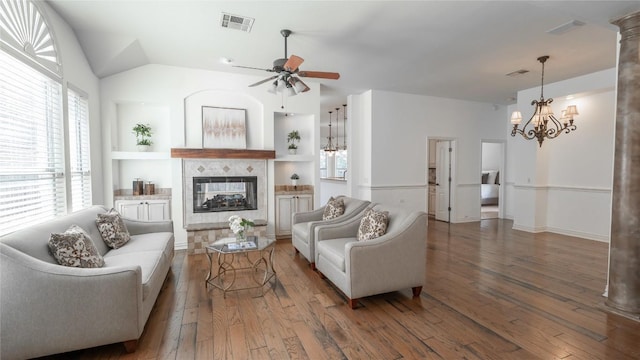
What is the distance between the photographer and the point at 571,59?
454 centimetres

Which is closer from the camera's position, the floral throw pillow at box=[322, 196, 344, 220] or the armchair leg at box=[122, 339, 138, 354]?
the armchair leg at box=[122, 339, 138, 354]

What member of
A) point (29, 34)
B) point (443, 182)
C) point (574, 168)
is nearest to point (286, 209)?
point (29, 34)

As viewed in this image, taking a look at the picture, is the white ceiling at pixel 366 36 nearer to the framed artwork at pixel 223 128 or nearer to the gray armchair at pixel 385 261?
the framed artwork at pixel 223 128

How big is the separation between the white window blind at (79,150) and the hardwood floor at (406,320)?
1539 mm

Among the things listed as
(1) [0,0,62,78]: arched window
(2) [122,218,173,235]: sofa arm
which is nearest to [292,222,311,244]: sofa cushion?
(2) [122,218,173,235]: sofa arm

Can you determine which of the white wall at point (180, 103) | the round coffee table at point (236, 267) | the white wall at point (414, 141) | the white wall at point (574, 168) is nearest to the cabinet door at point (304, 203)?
the white wall at point (180, 103)

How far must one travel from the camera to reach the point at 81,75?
12.9ft

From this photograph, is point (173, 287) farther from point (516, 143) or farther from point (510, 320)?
point (516, 143)

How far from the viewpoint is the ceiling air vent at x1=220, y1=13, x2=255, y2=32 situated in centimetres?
337

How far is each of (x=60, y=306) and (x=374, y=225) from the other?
266 centimetres

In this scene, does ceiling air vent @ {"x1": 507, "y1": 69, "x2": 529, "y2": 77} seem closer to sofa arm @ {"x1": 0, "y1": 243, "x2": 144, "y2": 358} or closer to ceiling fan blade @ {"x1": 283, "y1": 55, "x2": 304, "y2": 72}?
ceiling fan blade @ {"x1": 283, "y1": 55, "x2": 304, "y2": 72}

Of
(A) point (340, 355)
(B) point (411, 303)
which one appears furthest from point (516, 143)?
(A) point (340, 355)

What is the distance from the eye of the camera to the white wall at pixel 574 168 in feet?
17.7

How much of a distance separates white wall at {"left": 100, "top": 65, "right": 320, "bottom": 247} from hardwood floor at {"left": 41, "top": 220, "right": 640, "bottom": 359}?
1.77m
